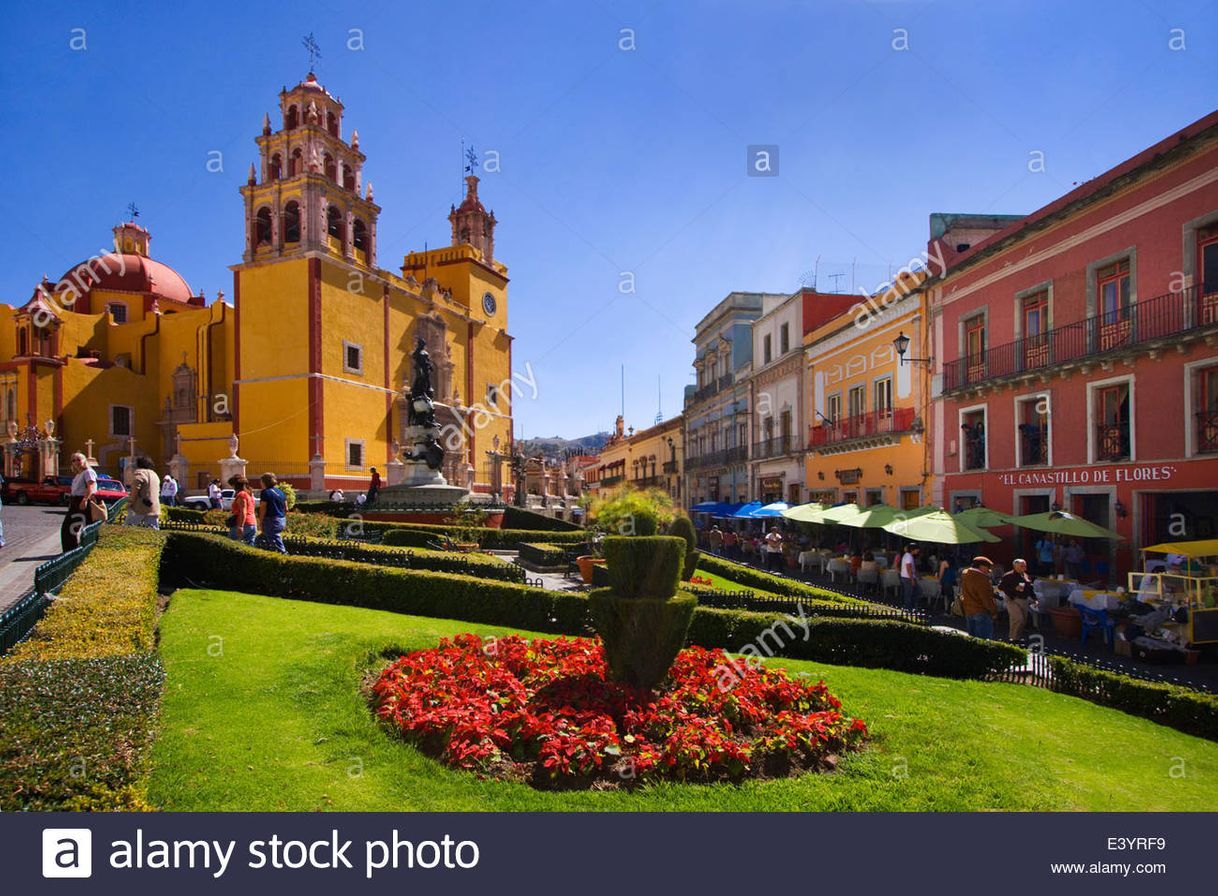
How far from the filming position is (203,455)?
109 ft

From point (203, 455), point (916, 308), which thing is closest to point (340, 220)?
point (203, 455)

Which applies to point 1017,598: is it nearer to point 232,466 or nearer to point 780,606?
point 780,606

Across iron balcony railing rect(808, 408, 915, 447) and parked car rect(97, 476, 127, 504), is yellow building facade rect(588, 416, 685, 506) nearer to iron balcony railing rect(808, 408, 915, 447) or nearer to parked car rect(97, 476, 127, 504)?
iron balcony railing rect(808, 408, 915, 447)

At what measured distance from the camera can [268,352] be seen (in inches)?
1282

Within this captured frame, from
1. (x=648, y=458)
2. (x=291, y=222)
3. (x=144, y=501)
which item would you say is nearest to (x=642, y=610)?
(x=144, y=501)

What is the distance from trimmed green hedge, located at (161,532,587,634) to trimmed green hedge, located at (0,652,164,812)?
659 centimetres

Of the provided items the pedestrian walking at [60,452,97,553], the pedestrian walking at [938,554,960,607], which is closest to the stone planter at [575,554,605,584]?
the pedestrian walking at [938,554,960,607]

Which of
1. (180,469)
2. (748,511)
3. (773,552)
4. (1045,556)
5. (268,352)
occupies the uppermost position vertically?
(268,352)

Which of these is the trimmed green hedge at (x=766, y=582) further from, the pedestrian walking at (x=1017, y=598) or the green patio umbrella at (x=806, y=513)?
the green patio umbrella at (x=806, y=513)

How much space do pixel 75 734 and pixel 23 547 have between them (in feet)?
41.4

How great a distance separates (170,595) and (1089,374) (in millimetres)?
19093
